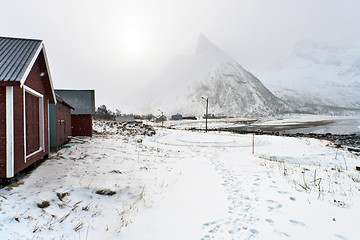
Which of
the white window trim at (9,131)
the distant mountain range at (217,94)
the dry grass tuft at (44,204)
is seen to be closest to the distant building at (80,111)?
the white window trim at (9,131)

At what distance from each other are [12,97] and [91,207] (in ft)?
14.6

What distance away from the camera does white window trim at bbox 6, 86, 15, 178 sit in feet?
19.7

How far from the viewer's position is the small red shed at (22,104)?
600 cm

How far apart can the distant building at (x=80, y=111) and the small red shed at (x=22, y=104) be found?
43.6 ft

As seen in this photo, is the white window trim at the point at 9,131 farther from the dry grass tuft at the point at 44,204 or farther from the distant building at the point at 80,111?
the distant building at the point at 80,111

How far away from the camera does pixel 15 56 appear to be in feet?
23.1

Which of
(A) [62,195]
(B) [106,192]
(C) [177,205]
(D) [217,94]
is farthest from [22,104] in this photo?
(D) [217,94]

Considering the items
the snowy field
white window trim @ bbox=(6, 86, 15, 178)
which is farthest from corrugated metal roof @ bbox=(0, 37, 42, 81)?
the snowy field

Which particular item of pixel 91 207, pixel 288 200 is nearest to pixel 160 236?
pixel 91 207

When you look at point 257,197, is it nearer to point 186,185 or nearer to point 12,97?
point 186,185

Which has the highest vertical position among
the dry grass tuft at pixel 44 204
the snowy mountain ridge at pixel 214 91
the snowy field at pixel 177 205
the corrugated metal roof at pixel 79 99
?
the snowy mountain ridge at pixel 214 91

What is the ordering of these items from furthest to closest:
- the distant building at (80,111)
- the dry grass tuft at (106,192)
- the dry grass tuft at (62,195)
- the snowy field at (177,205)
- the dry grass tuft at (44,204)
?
the distant building at (80,111) < the dry grass tuft at (106,192) < the dry grass tuft at (62,195) < the dry grass tuft at (44,204) < the snowy field at (177,205)

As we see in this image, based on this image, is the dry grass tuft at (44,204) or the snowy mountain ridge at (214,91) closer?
the dry grass tuft at (44,204)

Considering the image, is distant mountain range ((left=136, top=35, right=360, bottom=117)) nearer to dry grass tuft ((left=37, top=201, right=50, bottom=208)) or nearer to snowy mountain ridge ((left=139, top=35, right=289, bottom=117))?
snowy mountain ridge ((left=139, top=35, right=289, bottom=117))
